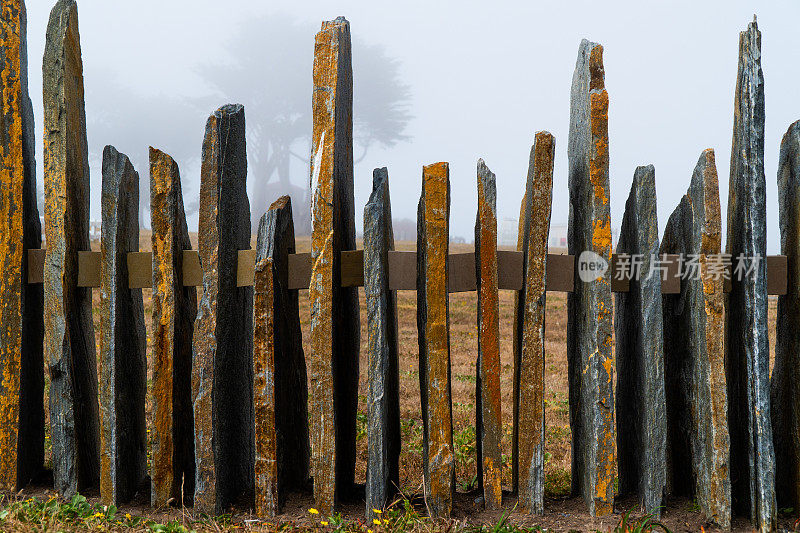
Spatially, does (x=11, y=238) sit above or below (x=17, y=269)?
above

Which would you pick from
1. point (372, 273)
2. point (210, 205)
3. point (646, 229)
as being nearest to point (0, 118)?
point (210, 205)

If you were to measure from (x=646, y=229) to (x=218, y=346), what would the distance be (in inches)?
93.3

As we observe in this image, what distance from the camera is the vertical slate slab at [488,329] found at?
311 centimetres

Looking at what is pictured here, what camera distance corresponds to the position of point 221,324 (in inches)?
132

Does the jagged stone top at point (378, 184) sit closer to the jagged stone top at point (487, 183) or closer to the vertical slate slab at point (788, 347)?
the jagged stone top at point (487, 183)

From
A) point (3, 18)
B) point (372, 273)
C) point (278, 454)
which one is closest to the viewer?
point (372, 273)

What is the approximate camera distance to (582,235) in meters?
3.34

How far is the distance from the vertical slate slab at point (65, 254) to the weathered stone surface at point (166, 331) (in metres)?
0.59

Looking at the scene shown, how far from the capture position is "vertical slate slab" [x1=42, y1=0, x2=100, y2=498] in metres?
3.58

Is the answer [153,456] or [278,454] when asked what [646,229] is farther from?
[153,456]

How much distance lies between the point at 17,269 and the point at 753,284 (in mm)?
4196

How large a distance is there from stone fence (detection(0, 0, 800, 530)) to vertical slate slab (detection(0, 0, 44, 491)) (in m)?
0.02

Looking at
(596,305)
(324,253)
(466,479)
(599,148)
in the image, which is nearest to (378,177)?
(324,253)

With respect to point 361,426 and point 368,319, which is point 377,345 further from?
point 361,426
